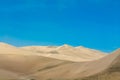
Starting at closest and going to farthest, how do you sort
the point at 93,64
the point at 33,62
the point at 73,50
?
1. the point at 93,64
2. the point at 33,62
3. the point at 73,50

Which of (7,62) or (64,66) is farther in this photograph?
(7,62)

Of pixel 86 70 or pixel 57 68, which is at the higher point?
pixel 57 68

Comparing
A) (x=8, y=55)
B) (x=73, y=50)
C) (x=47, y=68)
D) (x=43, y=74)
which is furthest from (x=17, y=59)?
(x=73, y=50)

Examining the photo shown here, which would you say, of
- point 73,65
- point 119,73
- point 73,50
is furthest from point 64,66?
point 73,50

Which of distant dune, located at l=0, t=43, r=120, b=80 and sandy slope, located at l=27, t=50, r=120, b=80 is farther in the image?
distant dune, located at l=0, t=43, r=120, b=80

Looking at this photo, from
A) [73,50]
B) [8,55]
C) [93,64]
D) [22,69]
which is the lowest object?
[93,64]

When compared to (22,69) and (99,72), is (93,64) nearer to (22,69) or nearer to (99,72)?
(99,72)

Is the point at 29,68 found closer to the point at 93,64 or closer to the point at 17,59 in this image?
the point at 17,59

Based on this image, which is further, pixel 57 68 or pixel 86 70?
pixel 57 68

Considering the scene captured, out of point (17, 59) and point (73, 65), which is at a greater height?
point (17, 59)

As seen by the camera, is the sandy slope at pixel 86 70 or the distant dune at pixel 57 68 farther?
the distant dune at pixel 57 68

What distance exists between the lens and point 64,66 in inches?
3529

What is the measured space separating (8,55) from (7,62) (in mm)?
8907

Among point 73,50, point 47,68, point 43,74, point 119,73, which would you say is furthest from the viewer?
point 73,50
